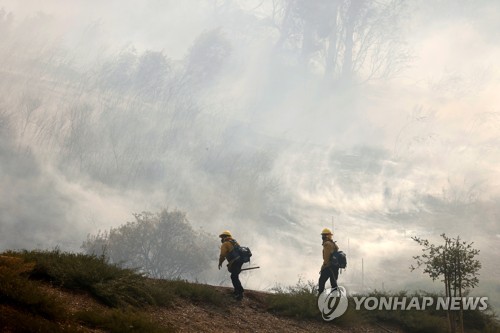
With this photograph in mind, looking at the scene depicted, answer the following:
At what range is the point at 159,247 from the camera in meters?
85.8

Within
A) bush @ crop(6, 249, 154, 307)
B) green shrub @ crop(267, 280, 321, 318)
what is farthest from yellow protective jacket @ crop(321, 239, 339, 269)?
bush @ crop(6, 249, 154, 307)

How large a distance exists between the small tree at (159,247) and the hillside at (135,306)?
69.8 m

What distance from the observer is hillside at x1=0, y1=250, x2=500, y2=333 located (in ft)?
25.7

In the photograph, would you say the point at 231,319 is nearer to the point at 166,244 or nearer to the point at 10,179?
the point at 166,244

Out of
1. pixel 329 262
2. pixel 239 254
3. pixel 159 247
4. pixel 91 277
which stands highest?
pixel 159 247

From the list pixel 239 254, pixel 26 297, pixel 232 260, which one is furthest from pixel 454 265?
pixel 26 297

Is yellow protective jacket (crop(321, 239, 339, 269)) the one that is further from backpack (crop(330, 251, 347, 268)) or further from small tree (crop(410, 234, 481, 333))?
small tree (crop(410, 234, 481, 333))

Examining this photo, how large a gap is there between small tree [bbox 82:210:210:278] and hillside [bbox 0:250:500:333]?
6976cm

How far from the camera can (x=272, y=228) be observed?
19062cm

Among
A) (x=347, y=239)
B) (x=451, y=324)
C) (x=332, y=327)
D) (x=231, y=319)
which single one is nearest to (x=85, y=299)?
(x=231, y=319)

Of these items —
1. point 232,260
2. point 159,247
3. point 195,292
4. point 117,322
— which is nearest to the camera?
point 117,322

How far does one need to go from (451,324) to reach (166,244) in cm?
7701

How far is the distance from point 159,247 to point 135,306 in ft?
255

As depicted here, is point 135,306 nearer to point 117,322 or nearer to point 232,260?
point 117,322
